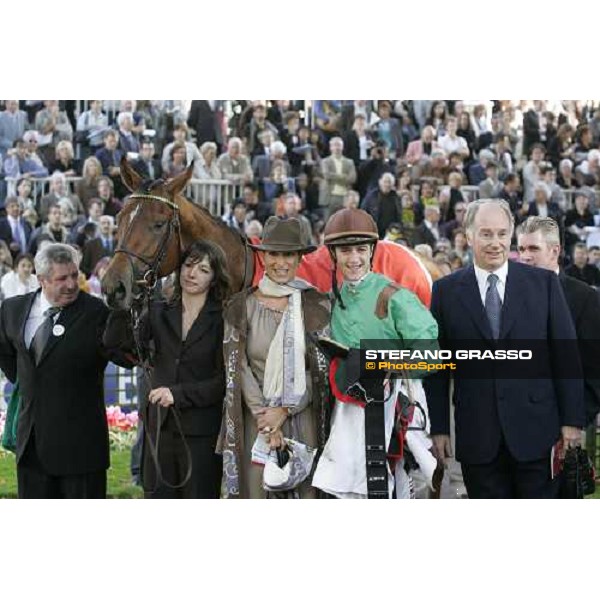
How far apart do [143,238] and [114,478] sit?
120 centimetres

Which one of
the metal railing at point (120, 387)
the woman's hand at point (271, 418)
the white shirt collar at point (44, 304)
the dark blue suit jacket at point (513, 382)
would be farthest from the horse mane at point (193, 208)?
the dark blue suit jacket at point (513, 382)

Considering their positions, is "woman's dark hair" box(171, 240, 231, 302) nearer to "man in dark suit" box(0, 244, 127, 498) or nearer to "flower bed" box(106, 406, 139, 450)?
"man in dark suit" box(0, 244, 127, 498)

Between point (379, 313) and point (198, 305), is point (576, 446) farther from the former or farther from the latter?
point (198, 305)

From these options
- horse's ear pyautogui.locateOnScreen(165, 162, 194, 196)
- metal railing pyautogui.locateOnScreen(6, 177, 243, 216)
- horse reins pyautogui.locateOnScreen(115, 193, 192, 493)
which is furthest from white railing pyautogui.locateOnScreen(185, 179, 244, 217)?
horse reins pyautogui.locateOnScreen(115, 193, 192, 493)

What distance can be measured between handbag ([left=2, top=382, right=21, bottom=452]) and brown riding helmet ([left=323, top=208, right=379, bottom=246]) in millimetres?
1728

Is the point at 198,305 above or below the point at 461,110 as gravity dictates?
below

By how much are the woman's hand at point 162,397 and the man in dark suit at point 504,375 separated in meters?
1.18

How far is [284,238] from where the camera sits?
560 centimetres

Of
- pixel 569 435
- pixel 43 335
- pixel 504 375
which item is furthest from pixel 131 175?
pixel 569 435

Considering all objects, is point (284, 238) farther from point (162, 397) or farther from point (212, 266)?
point (162, 397)

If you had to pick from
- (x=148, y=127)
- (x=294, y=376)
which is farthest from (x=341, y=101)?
(x=294, y=376)

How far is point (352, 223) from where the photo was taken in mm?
5562

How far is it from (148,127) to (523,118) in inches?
71.0

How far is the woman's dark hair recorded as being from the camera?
18.7 ft
